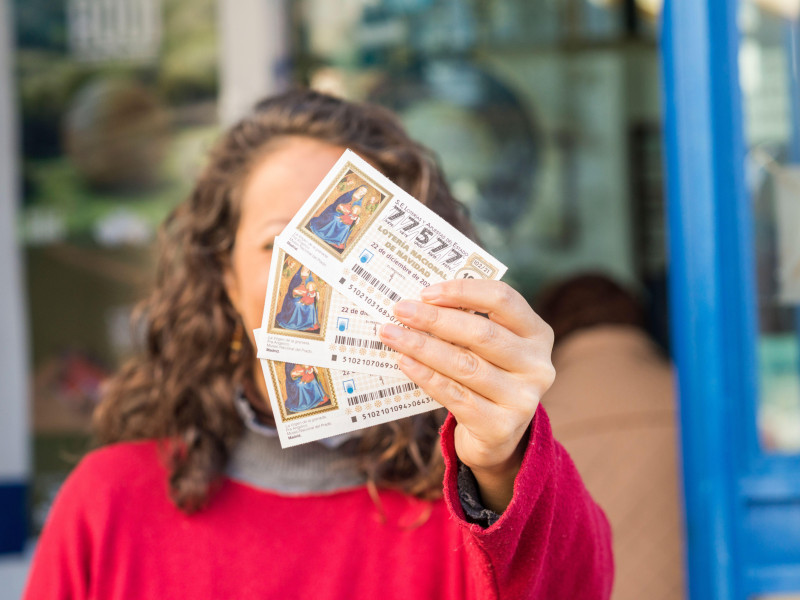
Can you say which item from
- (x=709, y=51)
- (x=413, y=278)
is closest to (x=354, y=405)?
(x=413, y=278)

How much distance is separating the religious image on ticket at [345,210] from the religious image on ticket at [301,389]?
0.55ft

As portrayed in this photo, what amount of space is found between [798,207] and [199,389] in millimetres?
1504

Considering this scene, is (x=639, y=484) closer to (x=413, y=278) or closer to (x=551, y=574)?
(x=551, y=574)

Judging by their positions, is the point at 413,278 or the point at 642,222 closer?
the point at 413,278

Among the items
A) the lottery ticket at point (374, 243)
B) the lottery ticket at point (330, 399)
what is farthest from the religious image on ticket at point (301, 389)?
the lottery ticket at point (374, 243)

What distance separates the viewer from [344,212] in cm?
99

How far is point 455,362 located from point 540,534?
0.28 meters

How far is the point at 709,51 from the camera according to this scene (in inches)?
66.7

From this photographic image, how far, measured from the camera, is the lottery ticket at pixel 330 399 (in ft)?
3.25

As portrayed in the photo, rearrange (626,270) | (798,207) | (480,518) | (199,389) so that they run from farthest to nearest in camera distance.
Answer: (626,270)
(798,207)
(199,389)
(480,518)

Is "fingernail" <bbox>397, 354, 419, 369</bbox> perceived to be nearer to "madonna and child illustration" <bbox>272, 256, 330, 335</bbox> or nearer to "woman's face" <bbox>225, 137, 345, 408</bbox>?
"madonna and child illustration" <bbox>272, 256, 330, 335</bbox>

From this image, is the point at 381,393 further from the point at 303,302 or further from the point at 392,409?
the point at 303,302

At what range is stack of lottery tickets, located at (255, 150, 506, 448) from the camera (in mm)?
965

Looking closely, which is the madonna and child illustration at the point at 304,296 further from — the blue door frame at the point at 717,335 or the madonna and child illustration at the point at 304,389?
the blue door frame at the point at 717,335
